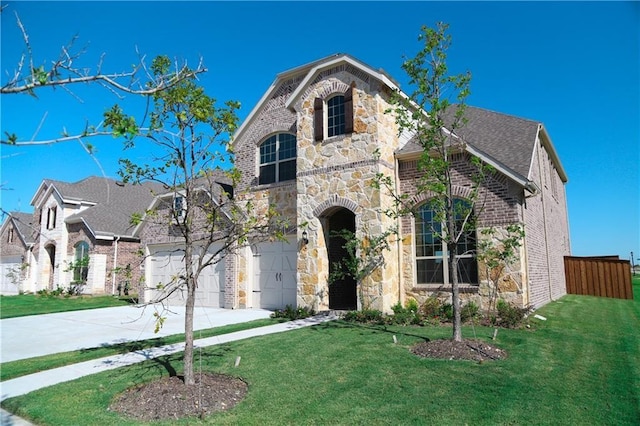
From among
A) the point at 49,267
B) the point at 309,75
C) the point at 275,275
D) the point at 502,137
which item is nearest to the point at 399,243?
the point at 275,275

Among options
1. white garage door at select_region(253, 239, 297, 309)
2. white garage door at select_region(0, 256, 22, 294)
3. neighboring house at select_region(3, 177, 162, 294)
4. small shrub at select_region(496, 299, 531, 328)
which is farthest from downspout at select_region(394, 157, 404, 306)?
white garage door at select_region(0, 256, 22, 294)

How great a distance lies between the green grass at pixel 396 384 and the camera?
489 centimetres

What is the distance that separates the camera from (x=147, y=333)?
34.9 ft

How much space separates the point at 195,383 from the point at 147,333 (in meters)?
5.46

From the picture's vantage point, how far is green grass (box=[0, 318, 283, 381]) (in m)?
7.21

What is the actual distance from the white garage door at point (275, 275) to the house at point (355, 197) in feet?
0.12

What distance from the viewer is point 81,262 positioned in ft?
78.1

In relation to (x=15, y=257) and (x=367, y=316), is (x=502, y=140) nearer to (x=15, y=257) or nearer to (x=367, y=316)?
(x=367, y=316)

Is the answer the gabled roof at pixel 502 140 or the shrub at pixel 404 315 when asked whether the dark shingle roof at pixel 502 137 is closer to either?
the gabled roof at pixel 502 140

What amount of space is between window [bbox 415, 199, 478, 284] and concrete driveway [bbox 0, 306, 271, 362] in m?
5.11

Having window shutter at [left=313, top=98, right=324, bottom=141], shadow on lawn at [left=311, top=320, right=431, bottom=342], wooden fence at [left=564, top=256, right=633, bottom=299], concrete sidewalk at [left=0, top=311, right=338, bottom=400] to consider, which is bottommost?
concrete sidewalk at [left=0, top=311, right=338, bottom=400]

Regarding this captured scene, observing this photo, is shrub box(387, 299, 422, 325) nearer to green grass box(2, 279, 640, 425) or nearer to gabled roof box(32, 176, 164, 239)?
green grass box(2, 279, 640, 425)

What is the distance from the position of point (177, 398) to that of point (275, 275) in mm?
9404

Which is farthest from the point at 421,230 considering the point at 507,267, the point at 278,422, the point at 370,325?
the point at 278,422
